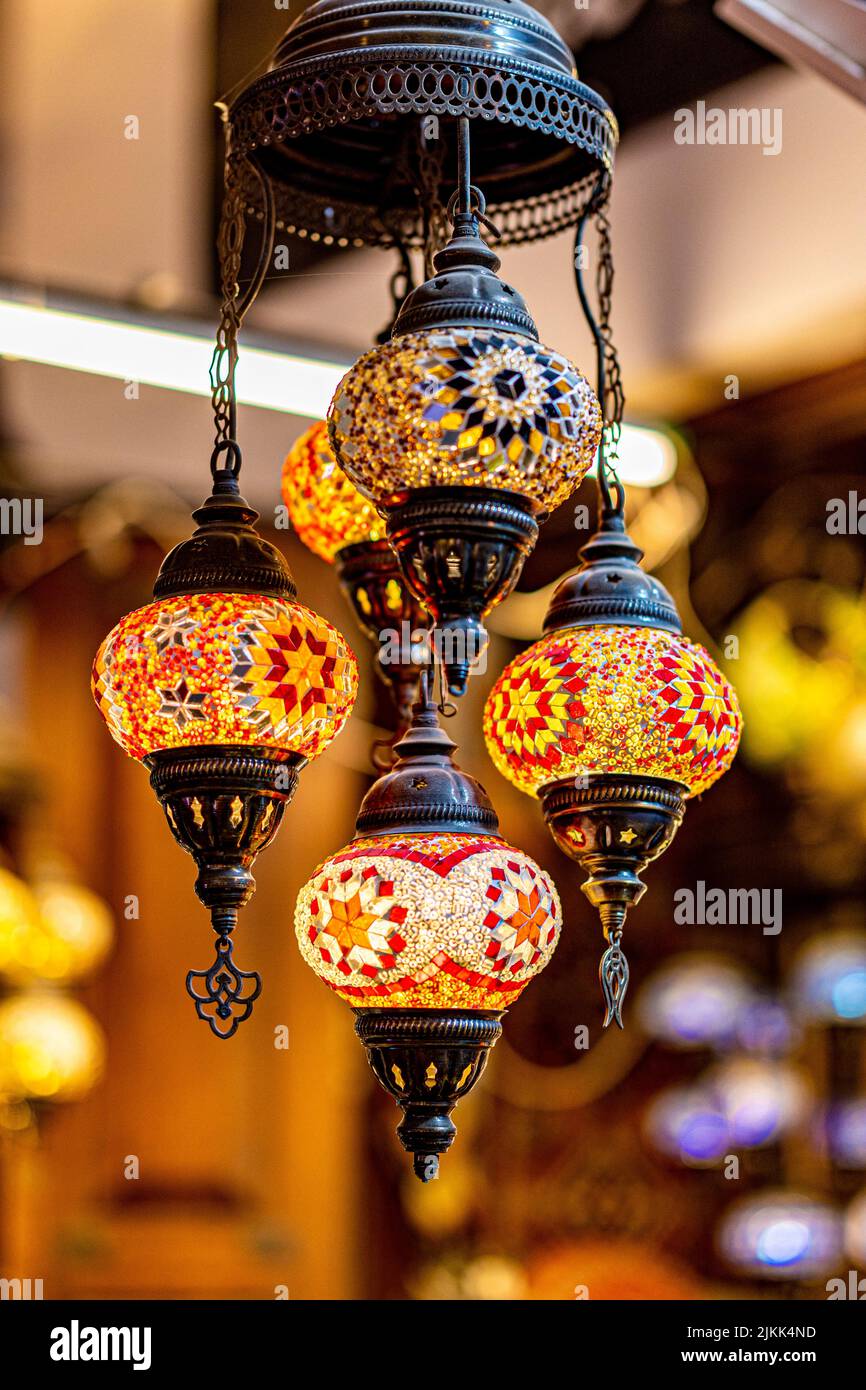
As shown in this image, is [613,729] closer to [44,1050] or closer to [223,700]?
[223,700]

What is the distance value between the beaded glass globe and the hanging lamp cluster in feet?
0.49

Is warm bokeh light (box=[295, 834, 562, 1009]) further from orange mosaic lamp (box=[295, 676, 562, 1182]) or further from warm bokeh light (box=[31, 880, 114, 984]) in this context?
warm bokeh light (box=[31, 880, 114, 984])

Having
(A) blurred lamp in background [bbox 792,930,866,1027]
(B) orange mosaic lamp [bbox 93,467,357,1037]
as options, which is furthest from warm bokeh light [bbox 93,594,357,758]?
(A) blurred lamp in background [bbox 792,930,866,1027]

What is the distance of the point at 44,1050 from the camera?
14.8ft

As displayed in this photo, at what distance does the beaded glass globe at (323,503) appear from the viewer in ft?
5.09

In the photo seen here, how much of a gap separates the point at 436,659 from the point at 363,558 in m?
0.28

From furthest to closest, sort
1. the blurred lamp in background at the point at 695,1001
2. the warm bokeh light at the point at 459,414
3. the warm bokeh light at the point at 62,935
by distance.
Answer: the warm bokeh light at the point at 62,935
the blurred lamp in background at the point at 695,1001
the warm bokeh light at the point at 459,414

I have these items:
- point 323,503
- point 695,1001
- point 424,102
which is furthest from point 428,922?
point 695,1001

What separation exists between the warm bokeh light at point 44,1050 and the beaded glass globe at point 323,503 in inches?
125

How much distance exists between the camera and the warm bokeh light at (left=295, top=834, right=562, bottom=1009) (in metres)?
1.27

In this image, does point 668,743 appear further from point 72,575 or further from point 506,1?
point 72,575

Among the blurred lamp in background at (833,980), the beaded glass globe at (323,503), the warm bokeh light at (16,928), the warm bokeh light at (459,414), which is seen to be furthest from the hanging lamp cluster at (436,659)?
the warm bokeh light at (16,928)

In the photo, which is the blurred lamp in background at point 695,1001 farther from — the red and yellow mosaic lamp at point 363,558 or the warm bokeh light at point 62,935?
the red and yellow mosaic lamp at point 363,558
